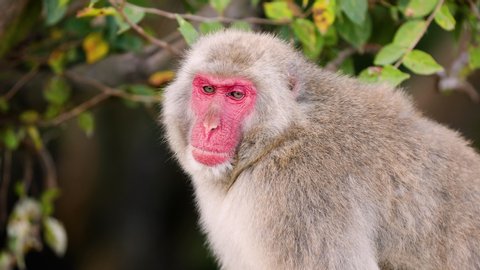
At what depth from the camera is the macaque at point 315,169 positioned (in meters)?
3.83

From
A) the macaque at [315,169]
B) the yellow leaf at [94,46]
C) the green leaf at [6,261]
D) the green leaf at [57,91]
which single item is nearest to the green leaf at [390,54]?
the macaque at [315,169]

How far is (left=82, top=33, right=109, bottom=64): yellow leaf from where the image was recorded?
572cm

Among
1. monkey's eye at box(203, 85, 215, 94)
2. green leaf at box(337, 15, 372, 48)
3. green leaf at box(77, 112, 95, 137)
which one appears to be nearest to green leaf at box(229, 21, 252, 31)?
green leaf at box(337, 15, 372, 48)

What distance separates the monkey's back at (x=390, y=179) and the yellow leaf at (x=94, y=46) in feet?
6.82

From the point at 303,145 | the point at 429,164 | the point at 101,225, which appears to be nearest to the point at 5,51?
the point at 303,145

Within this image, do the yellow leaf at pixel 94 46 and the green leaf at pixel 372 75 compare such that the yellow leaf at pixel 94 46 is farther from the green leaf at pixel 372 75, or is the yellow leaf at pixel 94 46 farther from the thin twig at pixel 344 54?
the green leaf at pixel 372 75

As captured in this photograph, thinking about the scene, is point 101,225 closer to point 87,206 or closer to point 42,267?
point 87,206

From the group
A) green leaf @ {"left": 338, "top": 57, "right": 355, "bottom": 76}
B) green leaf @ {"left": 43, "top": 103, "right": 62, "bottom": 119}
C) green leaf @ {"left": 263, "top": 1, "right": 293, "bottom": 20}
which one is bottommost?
green leaf @ {"left": 43, "top": 103, "right": 62, "bottom": 119}

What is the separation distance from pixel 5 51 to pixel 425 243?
3.37 m

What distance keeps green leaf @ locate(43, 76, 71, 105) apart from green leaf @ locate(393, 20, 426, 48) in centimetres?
256

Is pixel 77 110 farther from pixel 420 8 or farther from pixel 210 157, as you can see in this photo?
pixel 420 8

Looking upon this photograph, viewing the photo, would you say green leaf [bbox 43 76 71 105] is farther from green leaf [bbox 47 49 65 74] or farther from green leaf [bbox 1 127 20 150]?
green leaf [bbox 1 127 20 150]

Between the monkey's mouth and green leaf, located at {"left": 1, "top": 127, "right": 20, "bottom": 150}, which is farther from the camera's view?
green leaf, located at {"left": 1, "top": 127, "right": 20, "bottom": 150}

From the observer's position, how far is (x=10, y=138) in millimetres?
5898
